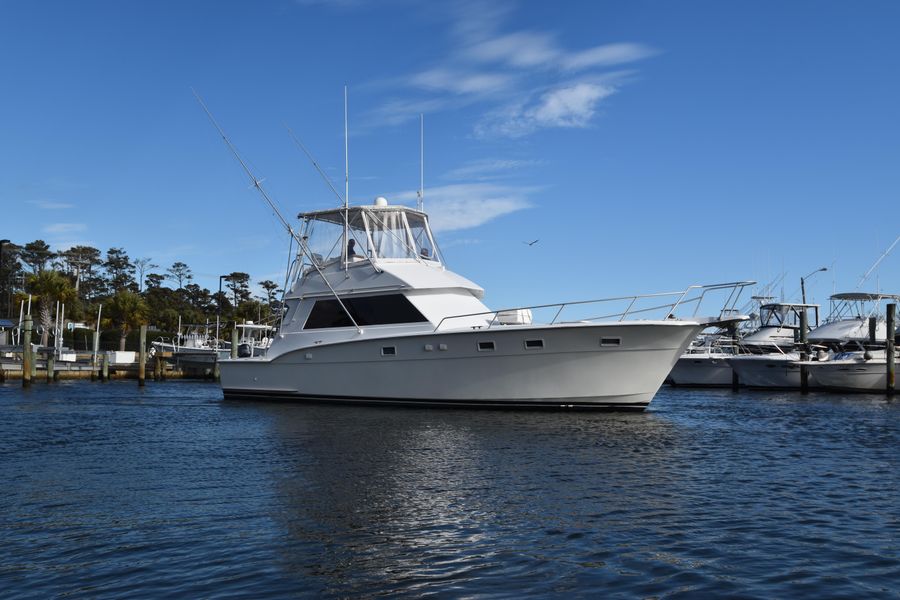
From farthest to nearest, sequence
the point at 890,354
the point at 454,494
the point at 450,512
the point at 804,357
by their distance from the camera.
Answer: the point at 804,357 < the point at 890,354 < the point at 454,494 < the point at 450,512

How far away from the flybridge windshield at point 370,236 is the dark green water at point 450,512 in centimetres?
745

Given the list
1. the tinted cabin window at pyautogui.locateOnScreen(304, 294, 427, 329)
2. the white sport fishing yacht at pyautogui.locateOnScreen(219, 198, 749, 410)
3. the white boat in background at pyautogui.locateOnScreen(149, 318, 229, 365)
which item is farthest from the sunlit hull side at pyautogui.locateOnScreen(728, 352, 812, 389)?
the white boat in background at pyautogui.locateOnScreen(149, 318, 229, 365)

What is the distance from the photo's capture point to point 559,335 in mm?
18047

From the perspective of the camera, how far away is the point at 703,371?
137 feet

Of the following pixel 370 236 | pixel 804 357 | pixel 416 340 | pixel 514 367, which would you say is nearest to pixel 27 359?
pixel 370 236

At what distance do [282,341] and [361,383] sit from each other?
12.3ft

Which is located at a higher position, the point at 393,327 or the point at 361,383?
the point at 393,327

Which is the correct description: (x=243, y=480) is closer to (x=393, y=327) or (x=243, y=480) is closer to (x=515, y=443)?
(x=515, y=443)

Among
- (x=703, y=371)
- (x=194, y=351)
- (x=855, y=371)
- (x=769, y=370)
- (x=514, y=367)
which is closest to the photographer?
(x=514, y=367)

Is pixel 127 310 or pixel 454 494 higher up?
pixel 127 310

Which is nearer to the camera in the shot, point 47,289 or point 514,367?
point 514,367

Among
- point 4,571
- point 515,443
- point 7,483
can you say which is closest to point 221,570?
point 4,571

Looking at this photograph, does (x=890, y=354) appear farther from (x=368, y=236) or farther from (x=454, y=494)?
(x=454, y=494)

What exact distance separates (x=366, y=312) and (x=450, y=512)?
13204 mm
